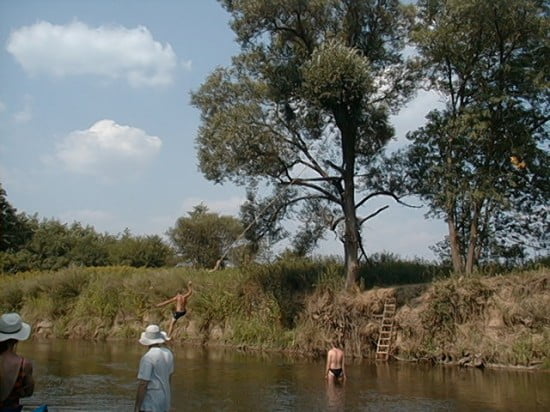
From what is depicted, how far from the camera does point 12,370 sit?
653 cm

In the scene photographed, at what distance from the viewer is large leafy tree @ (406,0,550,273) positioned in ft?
92.3

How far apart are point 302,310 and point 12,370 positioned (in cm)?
2484

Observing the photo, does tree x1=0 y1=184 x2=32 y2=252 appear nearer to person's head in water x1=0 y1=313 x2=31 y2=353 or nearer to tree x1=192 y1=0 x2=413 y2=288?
tree x1=192 y1=0 x2=413 y2=288

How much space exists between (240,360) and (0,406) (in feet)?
70.5

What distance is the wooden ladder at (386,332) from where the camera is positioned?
89.3ft

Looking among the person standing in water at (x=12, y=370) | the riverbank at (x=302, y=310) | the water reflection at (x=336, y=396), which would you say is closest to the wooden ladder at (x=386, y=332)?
the riverbank at (x=302, y=310)

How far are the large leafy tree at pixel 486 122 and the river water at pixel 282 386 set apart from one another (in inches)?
317

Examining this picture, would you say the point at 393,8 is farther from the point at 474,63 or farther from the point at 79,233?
the point at 79,233

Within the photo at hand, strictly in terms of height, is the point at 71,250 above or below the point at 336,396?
above

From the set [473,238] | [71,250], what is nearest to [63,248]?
[71,250]

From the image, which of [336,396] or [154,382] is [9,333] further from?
[336,396]

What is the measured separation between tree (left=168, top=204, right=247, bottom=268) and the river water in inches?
1838

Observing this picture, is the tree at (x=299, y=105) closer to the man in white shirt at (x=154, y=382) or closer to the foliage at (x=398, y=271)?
the foliage at (x=398, y=271)

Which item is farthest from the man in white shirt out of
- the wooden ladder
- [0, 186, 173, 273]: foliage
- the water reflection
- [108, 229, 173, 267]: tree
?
[108, 229, 173, 267]: tree
